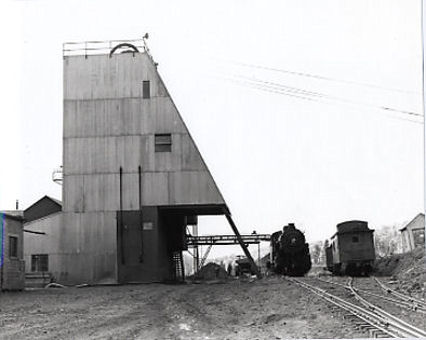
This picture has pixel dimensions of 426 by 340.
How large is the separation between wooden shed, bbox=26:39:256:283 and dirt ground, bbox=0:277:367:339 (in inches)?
343

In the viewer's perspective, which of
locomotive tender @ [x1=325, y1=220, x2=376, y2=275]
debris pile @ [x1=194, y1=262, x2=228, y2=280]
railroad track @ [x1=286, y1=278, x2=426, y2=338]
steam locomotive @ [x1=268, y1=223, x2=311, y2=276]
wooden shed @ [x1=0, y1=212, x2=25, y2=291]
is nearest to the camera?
railroad track @ [x1=286, y1=278, x2=426, y2=338]

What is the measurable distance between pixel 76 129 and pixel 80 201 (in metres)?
3.28

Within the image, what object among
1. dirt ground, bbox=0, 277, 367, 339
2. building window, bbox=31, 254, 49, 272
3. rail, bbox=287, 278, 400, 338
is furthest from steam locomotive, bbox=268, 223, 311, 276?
rail, bbox=287, 278, 400, 338

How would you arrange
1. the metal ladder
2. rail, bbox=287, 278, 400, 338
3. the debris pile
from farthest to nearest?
the debris pile → the metal ladder → rail, bbox=287, 278, 400, 338

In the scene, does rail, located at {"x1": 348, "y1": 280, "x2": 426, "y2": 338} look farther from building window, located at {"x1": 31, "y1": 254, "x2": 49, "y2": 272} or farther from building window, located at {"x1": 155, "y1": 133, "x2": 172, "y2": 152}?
building window, located at {"x1": 31, "y1": 254, "x2": 49, "y2": 272}

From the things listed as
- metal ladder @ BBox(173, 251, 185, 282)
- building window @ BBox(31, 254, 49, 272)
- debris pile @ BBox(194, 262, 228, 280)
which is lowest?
debris pile @ BBox(194, 262, 228, 280)

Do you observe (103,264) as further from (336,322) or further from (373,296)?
(336,322)

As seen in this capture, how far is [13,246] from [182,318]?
14340 millimetres

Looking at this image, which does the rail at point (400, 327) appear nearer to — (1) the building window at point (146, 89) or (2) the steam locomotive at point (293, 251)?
(1) the building window at point (146, 89)

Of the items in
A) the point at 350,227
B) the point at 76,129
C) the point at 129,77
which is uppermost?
the point at 129,77

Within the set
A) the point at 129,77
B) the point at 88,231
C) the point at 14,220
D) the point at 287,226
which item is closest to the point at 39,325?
the point at 14,220

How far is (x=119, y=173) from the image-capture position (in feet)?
87.0

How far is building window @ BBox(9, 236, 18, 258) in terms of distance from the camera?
2397 centimetres

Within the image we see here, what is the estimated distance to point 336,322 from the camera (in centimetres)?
1031
